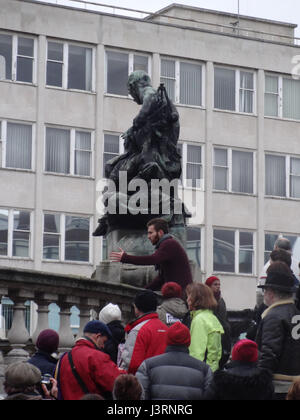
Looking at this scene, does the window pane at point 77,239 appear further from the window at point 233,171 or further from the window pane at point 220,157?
the window pane at point 220,157

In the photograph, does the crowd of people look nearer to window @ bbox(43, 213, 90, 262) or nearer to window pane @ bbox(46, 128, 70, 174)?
window @ bbox(43, 213, 90, 262)

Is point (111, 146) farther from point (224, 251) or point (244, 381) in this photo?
point (244, 381)

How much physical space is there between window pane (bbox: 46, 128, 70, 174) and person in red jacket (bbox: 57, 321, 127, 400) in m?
31.6

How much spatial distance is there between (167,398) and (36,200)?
3133cm

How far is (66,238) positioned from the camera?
4206cm

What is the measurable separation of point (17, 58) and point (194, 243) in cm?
820

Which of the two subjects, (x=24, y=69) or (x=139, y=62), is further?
(x=139, y=62)

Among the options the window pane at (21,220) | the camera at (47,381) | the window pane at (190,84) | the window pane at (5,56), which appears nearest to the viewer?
the camera at (47,381)

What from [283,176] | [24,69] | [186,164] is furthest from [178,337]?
[283,176]

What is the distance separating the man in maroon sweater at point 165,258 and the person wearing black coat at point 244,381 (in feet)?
12.2

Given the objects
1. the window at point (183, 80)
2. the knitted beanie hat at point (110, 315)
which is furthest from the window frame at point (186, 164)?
the knitted beanie hat at point (110, 315)

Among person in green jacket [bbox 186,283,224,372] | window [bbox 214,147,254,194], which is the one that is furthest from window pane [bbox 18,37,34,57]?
person in green jacket [bbox 186,283,224,372]

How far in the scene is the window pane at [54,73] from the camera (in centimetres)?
4244

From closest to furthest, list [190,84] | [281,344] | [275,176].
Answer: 1. [281,344]
2. [190,84]
3. [275,176]
